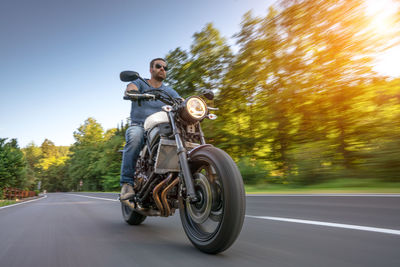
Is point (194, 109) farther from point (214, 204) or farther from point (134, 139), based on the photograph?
point (134, 139)

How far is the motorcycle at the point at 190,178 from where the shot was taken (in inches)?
77.4

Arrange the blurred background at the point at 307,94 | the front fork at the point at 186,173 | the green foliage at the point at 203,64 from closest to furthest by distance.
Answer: the front fork at the point at 186,173 < the blurred background at the point at 307,94 < the green foliage at the point at 203,64

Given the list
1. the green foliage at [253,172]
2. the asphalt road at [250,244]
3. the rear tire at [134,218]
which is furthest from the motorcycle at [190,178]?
the green foliage at [253,172]

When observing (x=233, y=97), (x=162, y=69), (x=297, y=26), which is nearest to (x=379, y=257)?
(x=162, y=69)

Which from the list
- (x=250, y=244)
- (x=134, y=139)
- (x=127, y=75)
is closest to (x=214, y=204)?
(x=250, y=244)

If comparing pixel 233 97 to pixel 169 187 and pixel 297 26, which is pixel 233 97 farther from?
pixel 169 187

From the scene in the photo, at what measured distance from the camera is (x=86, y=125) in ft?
217

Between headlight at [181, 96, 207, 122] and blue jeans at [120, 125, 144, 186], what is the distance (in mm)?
1103

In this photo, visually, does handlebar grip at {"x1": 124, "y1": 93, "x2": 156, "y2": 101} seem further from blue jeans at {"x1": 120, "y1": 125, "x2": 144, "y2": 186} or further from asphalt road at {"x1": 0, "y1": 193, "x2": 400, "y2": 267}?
asphalt road at {"x1": 0, "y1": 193, "x2": 400, "y2": 267}

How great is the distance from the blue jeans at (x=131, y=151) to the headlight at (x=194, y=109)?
1103mm

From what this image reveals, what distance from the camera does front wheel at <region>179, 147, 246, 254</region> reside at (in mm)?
1919

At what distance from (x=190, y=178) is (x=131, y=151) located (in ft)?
4.72

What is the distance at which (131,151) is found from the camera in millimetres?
3564

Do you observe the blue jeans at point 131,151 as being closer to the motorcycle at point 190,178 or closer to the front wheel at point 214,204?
the motorcycle at point 190,178
